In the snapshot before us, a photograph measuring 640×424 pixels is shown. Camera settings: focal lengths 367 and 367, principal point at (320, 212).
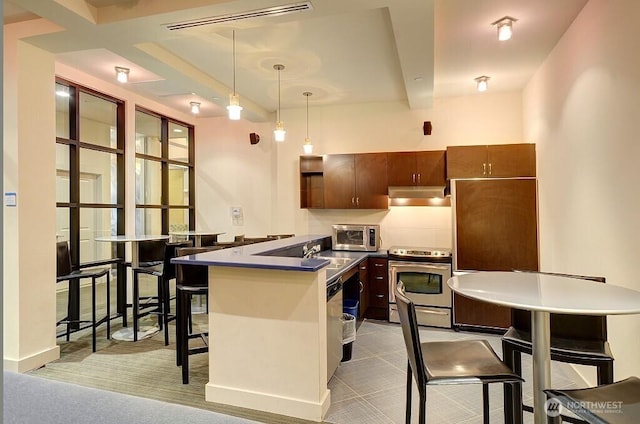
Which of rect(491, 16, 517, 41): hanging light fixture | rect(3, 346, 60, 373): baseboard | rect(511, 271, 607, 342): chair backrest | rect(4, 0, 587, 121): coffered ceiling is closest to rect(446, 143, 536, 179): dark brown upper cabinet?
rect(4, 0, 587, 121): coffered ceiling

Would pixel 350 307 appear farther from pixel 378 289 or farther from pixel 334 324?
pixel 378 289

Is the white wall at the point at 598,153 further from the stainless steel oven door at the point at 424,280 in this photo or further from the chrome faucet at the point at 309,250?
the chrome faucet at the point at 309,250

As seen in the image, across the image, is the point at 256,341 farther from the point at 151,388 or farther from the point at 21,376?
the point at 21,376

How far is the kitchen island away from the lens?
2.45 metres

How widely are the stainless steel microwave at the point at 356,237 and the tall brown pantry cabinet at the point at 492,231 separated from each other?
44.1 inches

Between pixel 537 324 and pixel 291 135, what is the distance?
4623 mm

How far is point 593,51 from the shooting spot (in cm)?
266

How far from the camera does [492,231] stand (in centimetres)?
418

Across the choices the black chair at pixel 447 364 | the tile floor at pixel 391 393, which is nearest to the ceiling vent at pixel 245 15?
the black chair at pixel 447 364

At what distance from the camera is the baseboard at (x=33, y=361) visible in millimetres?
3104

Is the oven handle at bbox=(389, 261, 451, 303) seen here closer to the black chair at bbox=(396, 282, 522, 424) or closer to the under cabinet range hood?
the under cabinet range hood

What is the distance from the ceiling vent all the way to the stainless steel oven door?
3064mm

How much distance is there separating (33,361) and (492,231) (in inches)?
185

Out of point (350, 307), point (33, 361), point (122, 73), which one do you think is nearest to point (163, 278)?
point (33, 361)
